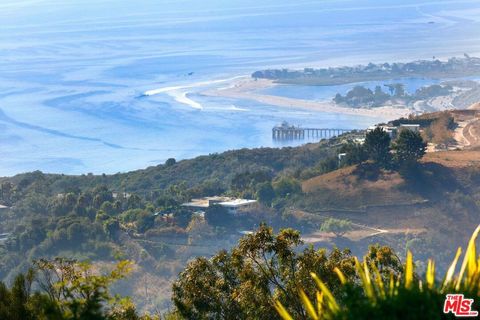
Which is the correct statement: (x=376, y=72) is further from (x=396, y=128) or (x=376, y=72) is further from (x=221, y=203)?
(x=221, y=203)

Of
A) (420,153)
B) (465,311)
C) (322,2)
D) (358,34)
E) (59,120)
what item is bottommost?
(465,311)

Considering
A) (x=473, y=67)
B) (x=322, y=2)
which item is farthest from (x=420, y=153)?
(x=322, y=2)

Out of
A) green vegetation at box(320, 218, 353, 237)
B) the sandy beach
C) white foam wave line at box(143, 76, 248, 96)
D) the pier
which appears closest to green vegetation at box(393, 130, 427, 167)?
green vegetation at box(320, 218, 353, 237)

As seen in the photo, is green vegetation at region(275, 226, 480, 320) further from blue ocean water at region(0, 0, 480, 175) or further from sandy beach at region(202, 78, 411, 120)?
sandy beach at region(202, 78, 411, 120)

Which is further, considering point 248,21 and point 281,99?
point 248,21

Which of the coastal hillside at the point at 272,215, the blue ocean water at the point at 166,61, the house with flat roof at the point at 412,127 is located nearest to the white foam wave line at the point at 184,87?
the blue ocean water at the point at 166,61

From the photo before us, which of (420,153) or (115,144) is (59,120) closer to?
(115,144)
